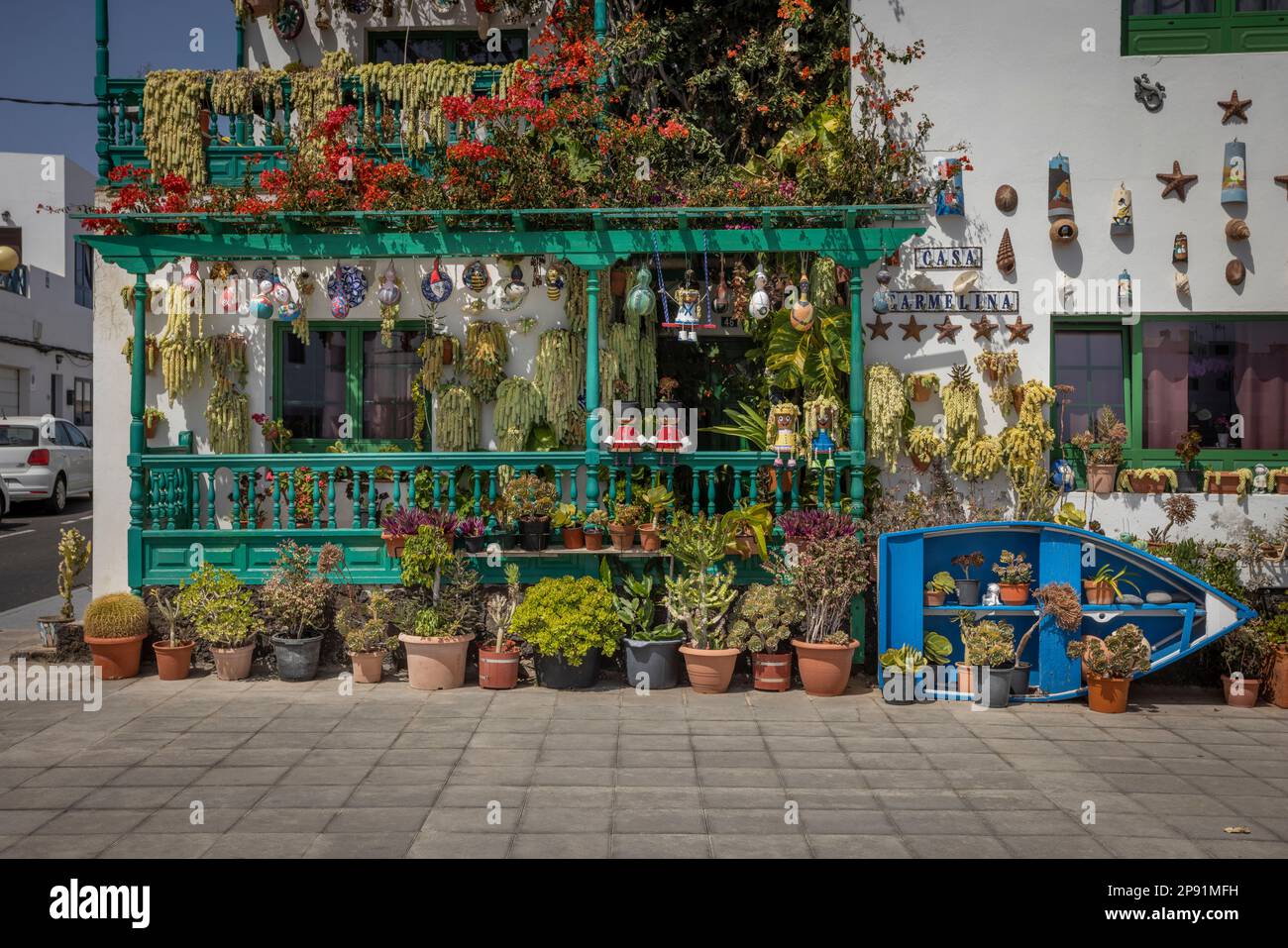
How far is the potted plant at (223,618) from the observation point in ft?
31.1

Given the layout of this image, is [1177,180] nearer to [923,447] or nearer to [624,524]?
[923,447]

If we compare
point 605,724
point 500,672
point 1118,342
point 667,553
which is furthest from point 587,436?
point 1118,342

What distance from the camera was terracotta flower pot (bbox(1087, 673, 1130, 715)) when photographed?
8.63 metres

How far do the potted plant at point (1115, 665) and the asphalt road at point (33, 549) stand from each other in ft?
29.7

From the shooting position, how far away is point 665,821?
238 inches

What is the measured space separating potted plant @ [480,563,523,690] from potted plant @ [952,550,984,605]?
3.71 metres

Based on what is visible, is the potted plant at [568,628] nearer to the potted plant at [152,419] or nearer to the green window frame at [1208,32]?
the potted plant at [152,419]

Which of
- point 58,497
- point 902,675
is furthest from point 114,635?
point 58,497

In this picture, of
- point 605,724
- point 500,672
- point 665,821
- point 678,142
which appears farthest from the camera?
point 678,142

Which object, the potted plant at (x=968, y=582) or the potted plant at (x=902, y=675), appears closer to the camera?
the potted plant at (x=902, y=675)

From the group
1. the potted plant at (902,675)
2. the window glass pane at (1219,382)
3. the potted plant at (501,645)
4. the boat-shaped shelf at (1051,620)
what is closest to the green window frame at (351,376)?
the potted plant at (501,645)

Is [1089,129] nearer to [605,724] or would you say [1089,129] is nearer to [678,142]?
[678,142]

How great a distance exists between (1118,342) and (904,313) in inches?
81.6

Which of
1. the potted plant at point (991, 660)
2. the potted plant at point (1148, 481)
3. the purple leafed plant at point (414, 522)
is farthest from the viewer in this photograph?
the potted plant at point (1148, 481)
